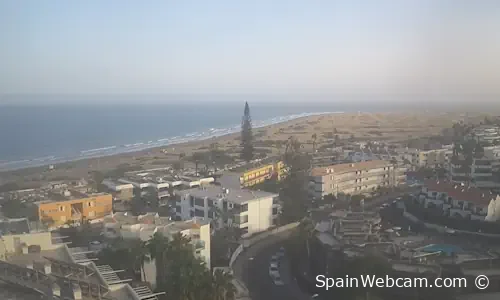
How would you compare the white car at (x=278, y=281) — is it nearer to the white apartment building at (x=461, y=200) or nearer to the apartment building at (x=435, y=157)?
the white apartment building at (x=461, y=200)

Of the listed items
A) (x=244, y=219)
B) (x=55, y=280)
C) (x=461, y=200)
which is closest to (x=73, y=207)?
(x=244, y=219)

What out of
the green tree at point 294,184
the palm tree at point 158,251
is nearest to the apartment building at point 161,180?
the green tree at point 294,184

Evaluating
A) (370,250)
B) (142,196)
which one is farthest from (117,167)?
(370,250)

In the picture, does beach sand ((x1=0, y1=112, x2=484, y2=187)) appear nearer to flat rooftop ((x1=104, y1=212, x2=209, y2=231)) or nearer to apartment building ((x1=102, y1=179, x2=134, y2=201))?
apartment building ((x1=102, y1=179, x2=134, y2=201))

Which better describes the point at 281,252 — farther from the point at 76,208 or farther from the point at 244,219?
the point at 76,208

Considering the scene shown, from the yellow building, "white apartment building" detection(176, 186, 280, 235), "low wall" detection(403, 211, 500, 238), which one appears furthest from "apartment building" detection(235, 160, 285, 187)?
"low wall" detection(403, 211, 500, 238)

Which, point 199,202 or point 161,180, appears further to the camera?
point 161,180
